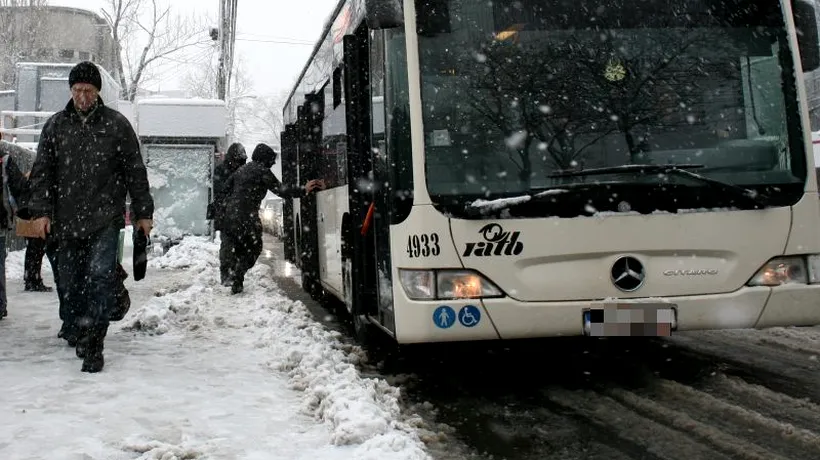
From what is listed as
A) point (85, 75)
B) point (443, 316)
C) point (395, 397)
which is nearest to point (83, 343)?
point (85, 75)

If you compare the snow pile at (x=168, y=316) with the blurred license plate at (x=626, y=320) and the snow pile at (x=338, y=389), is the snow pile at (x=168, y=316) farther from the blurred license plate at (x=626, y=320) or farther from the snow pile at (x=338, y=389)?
the blurred license plate at (x=626, y=320)

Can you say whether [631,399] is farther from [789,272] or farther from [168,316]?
[168,316]

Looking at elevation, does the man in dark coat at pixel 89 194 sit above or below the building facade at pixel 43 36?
below

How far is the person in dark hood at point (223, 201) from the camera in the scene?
10.4m

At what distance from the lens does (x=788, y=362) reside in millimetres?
5699

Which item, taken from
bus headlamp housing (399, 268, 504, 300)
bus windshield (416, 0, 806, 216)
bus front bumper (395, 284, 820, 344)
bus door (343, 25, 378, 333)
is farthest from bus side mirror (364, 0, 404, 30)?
bus front bumper (395, 284, 820, 344)

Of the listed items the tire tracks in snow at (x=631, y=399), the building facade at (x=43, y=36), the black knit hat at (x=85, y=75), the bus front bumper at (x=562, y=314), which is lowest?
the tire tracks in snow at (x=631, y=399)

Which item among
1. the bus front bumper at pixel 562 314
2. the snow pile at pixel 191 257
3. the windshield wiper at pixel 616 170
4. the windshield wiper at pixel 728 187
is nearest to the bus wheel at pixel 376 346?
the bus front bumper at pixel 562 314

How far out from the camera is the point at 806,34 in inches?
201

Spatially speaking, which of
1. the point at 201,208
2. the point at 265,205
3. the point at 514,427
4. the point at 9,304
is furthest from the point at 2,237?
the point at 265,205

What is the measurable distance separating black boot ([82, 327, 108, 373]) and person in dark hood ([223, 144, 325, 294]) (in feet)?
16.2

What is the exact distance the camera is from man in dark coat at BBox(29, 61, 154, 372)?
16.8ft

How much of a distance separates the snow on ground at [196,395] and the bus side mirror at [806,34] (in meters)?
3.63

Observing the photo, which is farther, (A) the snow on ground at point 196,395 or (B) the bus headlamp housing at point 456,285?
(B) the bus headlamp housing at point 456,285
